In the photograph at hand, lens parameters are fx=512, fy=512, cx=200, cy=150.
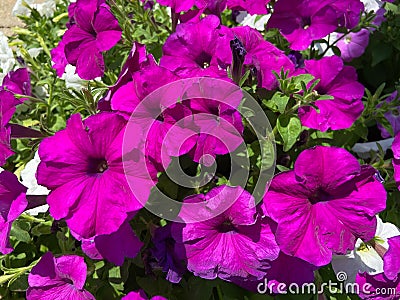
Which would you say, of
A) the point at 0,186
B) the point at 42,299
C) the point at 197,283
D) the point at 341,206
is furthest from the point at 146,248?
the point at 341,206

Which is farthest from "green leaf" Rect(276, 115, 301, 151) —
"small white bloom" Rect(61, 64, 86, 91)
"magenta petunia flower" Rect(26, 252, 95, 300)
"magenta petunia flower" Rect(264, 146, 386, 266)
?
"small white bloom" Rect(61, 64, 86, 91)

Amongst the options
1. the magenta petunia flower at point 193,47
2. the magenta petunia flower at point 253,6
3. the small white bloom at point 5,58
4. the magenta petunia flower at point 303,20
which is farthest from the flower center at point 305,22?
the small white bloom at point 5,58

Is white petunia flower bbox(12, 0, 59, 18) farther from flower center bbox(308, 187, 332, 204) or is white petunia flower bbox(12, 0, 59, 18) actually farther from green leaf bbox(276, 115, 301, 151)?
flower center bbox(308, 187, 332, 204)

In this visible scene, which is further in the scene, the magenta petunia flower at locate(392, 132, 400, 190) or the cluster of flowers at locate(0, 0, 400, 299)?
the magenta petunia flower at locate(392, 132, 400, 190)

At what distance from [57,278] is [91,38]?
0.57 meters

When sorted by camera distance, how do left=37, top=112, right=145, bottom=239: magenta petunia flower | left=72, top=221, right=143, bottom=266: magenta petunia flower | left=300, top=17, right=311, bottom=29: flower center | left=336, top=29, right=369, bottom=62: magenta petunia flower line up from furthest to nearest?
left=336, top=29, right=369, bottom=62: magenta petunia flower
left=300, top=17, right=311, bottom=29: flower center
left=72, top=221, right=143, bottom=266: magenta petunia flower
left=37, top=112, right=145, bottom=239: magenta petunia flower

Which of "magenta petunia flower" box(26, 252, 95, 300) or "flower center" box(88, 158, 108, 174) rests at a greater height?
"flower center" box(88, 158, 108, 174)

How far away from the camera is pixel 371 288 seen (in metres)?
1.12

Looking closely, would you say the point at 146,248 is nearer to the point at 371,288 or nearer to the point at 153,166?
the point at 153,166

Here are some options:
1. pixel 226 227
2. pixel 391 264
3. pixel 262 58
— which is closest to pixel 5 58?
pixel 262 58

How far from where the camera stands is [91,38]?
4.11ft

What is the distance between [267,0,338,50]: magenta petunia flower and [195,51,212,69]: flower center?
21cm

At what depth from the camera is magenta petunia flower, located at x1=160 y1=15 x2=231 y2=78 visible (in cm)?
115

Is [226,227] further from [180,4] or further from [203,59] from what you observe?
[180,4]
